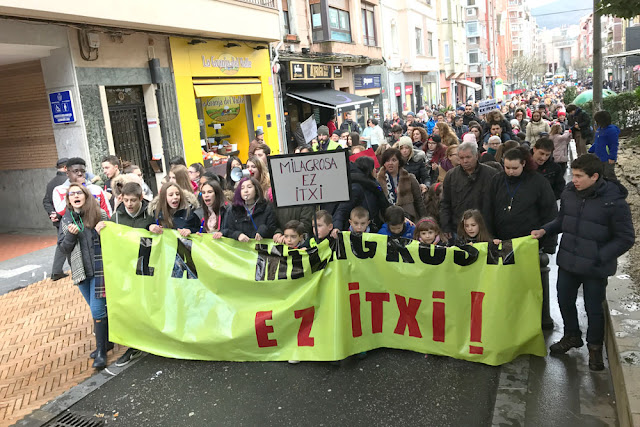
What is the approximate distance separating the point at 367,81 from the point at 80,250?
22.3m

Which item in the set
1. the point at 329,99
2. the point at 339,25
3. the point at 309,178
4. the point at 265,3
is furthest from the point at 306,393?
the point at 339,25

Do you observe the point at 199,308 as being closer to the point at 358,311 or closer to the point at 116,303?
the point at 116,303

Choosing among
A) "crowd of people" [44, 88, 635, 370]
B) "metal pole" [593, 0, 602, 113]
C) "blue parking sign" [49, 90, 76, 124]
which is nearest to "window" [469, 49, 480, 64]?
"metal pole" [593, 0, 602, 113]

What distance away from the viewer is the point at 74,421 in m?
4.44

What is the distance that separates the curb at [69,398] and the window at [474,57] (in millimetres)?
59318

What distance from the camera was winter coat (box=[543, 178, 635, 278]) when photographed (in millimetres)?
4234

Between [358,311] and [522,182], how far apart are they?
6.73ft

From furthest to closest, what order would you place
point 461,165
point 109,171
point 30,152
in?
point 30,152 → point 109,171 → point 461,165

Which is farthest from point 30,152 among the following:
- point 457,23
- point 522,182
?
point 457,23

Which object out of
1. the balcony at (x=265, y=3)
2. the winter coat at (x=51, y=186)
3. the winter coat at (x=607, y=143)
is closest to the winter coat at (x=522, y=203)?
the winter coat at (x=607, y=143)

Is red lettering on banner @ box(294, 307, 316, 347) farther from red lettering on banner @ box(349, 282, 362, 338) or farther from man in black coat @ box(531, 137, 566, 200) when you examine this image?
man in black coat @ box(531, 137, 566, 200)

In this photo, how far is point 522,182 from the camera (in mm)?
5328

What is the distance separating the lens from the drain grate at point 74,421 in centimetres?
438

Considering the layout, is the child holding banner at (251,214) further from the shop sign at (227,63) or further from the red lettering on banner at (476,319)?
the shop sign at (227,63)
